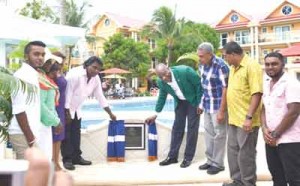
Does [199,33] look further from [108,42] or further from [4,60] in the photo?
[4,60]

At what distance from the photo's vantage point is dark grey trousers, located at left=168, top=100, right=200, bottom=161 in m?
5.98

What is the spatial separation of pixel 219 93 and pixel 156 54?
36.2m

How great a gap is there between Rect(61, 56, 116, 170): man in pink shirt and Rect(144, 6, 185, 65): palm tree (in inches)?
1344

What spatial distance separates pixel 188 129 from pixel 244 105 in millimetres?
1828

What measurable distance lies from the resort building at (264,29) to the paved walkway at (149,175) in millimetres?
38211

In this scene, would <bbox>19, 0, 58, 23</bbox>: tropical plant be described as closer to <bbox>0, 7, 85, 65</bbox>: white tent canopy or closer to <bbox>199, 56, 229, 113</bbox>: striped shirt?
<bbox>0, 7, 85, 65</bbox>: white tent canopy

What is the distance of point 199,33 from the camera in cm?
4281

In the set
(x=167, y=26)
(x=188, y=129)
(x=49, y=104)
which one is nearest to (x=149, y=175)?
(x=188, y=129)

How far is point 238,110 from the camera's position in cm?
439

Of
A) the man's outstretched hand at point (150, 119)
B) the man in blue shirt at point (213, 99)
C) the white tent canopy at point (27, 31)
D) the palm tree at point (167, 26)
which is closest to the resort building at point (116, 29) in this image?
the palm tree at point (167, 26)

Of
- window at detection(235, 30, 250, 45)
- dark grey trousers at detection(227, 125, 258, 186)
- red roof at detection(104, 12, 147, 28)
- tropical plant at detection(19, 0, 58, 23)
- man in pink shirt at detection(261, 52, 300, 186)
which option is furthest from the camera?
red roof at detection(104, 12, 147, 28)

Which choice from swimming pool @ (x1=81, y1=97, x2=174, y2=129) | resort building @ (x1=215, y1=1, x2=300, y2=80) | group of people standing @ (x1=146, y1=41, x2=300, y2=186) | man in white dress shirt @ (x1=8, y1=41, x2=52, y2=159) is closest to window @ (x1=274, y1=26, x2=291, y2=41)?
resort building @ (x1=215, y1=1, x2=300, y2=80)

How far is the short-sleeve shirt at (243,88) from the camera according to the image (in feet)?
13.8

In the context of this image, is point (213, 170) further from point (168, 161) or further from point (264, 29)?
point (264, 29)
